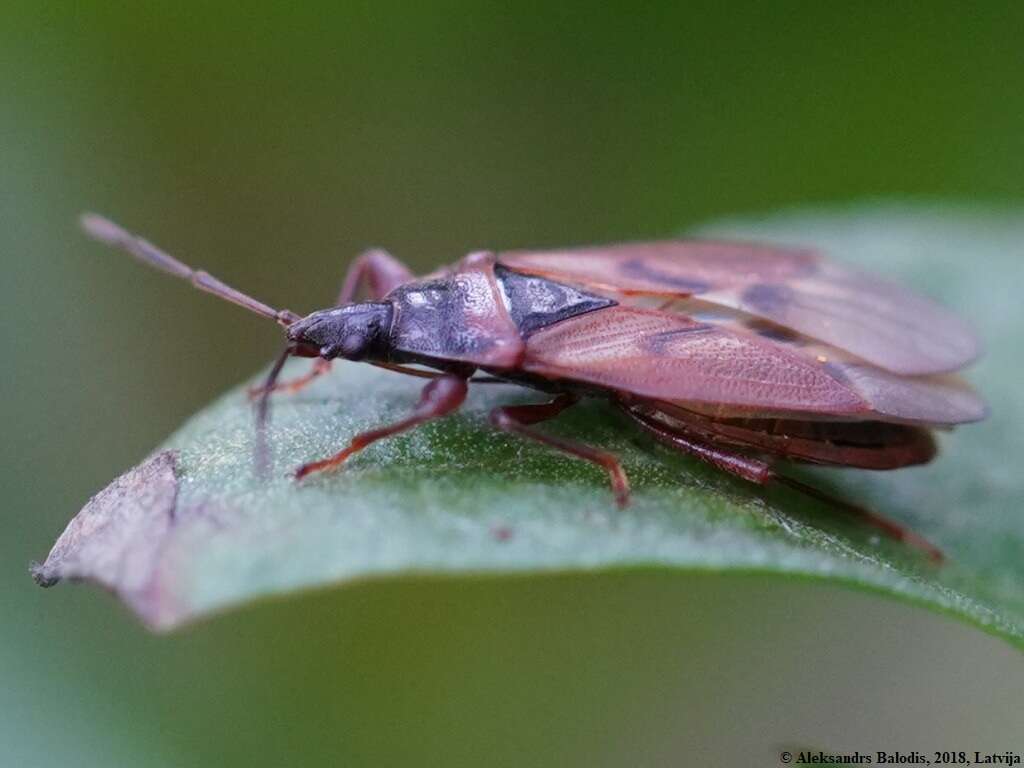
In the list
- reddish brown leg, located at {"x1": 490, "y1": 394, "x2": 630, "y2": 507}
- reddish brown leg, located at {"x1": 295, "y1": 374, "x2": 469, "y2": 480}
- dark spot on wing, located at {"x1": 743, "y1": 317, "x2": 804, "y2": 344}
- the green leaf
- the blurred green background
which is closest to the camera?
the green leaf

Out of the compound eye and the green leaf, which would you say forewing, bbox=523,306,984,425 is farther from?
the compound eye

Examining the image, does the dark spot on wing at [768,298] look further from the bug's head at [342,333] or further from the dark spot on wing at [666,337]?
the bug's head at [342,333]

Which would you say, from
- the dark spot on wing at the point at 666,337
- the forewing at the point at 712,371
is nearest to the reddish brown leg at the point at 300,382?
the forewing at the point at 712,371

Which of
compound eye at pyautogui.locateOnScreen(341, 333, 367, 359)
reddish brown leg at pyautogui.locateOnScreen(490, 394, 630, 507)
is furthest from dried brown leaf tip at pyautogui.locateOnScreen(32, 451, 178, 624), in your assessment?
reddish brown leg at pyautogui.locateOnScreen(490, 394, 630, 507)

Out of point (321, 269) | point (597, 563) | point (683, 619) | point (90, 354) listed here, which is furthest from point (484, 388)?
point (321, 269)

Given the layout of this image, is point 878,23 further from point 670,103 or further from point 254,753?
point 254,753
